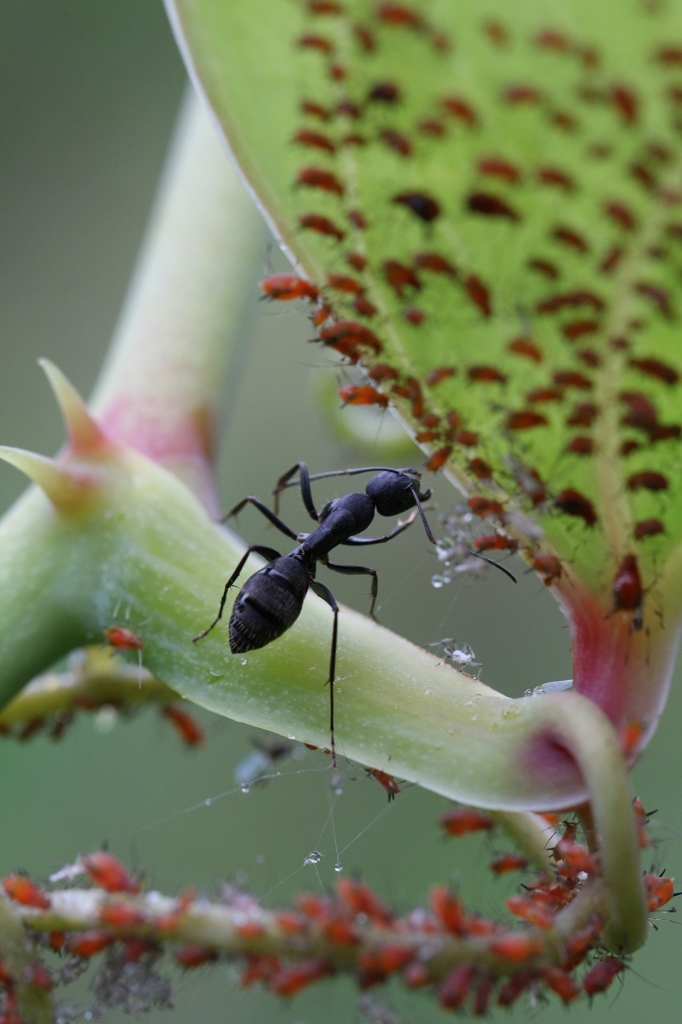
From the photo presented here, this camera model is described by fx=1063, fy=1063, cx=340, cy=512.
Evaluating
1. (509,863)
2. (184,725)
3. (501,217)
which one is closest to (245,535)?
(184,725)

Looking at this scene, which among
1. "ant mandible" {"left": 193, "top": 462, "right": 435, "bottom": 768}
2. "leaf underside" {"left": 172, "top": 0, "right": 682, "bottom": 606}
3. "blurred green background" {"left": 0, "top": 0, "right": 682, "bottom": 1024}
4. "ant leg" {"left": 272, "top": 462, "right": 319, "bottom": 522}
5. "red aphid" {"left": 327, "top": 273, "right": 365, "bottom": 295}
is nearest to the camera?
"leaf underside" {"left": 172, "top": 0, "right": 682, "bottom": 606}

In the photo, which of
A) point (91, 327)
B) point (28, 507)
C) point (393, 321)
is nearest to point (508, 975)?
point (393, 321)

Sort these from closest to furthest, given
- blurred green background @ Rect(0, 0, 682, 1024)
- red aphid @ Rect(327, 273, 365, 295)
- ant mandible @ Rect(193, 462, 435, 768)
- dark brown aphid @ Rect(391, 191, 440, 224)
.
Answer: dark brown aphid @ Rect(391, 191, 440, 224) < red aphid @ Rect(327, 273, 365, 295) < ant mandible @ Rect(193, 462, 435, 768) < blurred green background @ Rect(0, 0, 682, 1024)

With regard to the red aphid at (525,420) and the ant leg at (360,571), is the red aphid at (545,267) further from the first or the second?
the ant leg at (360,571)

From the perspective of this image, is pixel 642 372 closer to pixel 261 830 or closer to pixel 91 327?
pixel 261 830

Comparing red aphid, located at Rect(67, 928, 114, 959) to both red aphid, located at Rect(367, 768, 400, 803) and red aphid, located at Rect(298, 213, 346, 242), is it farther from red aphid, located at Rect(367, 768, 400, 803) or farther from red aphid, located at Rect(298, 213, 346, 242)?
red aphid, located at Rect(298, 213, 346, 242)

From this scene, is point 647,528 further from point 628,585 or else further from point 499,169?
point 499,169

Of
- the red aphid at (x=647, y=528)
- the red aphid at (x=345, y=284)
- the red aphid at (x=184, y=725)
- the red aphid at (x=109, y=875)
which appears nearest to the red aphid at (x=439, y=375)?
the red aphid at (x=345, y=284)

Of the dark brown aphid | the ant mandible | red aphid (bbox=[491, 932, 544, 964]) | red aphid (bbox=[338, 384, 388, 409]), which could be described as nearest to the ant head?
the ant mandible
